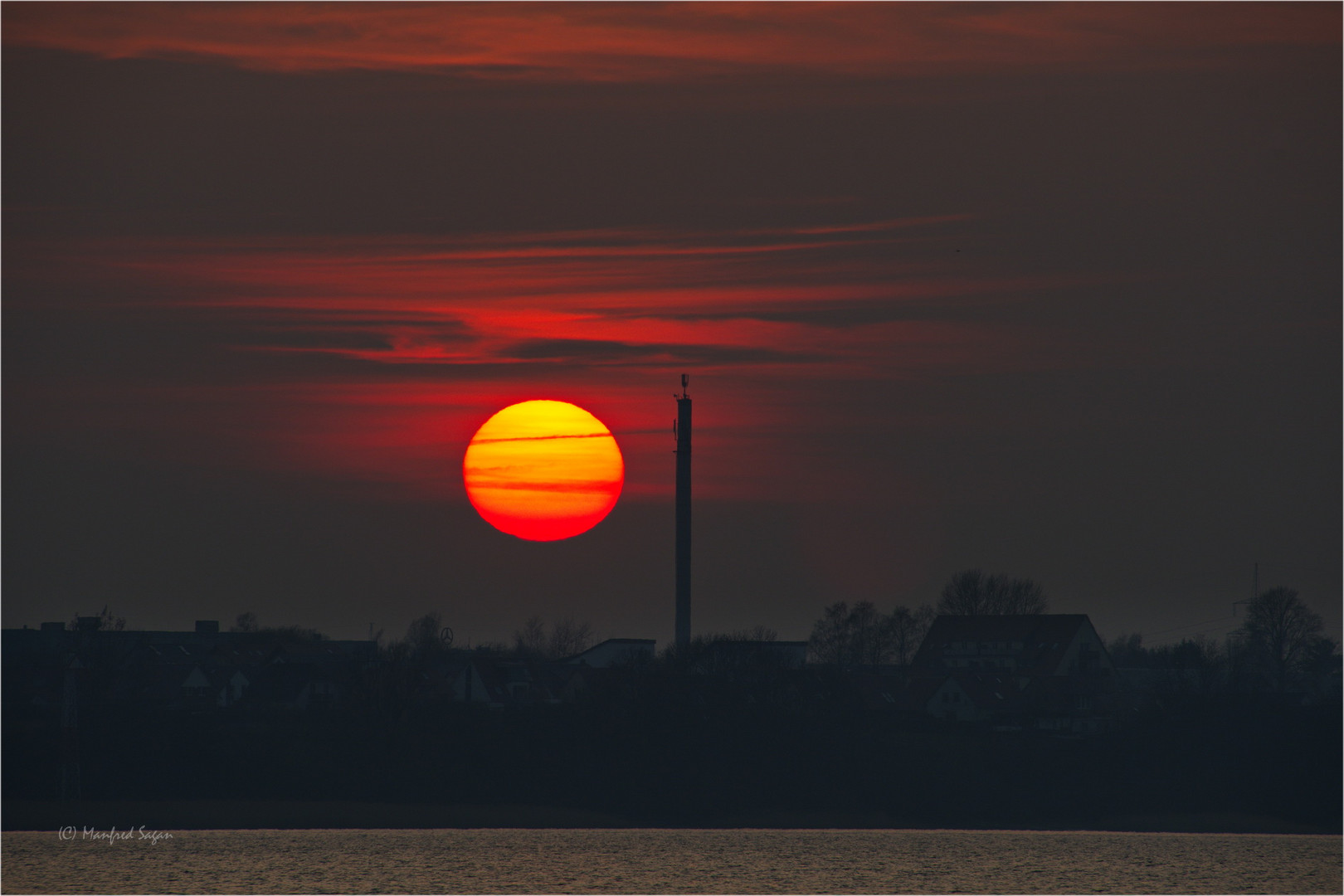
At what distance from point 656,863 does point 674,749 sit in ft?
104

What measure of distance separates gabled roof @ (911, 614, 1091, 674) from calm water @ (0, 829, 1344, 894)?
6057 cm

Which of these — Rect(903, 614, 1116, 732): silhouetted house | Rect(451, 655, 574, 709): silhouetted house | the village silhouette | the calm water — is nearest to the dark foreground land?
the village silhouette

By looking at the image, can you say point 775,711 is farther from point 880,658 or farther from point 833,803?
point 880,658

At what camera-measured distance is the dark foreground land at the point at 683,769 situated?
73438 millimetres

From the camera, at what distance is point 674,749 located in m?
81.2

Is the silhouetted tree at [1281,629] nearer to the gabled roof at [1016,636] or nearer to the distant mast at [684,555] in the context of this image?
the gabled roof at [1016,636]

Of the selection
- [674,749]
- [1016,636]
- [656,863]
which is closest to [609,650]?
[1016,636]

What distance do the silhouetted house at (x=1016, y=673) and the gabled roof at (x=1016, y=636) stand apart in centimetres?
6

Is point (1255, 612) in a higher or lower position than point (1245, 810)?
higher

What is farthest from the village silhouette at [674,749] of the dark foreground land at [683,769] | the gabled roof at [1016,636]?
the gabled roof at [1016,636]

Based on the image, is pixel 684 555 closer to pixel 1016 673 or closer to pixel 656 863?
pixel 1016 673

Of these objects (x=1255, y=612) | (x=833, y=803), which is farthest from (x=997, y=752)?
(x=1255, y=612)

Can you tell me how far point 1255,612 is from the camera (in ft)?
418

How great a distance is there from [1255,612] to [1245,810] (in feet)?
184
